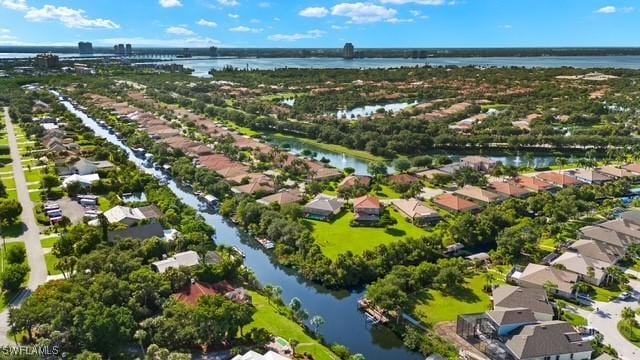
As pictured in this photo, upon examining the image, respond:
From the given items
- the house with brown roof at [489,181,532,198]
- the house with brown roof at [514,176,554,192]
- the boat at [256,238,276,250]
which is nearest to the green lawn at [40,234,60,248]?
the boat at [256,238,276,250]

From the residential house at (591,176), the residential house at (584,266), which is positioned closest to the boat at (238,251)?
A: the residential house at (584,266)

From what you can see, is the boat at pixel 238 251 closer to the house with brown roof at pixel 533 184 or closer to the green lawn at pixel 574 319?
the green lawn at pixel 574 319

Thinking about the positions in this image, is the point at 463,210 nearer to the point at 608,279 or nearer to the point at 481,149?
the point at 608,279

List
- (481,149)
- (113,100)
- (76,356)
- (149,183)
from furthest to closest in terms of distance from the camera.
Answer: (113,100) < (481,149) < (149,183) < (76,356)

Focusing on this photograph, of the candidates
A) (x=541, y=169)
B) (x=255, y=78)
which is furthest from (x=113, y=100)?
(x=541, y=169)

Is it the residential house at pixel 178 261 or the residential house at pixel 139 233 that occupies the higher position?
the residential house at pixel 139 233

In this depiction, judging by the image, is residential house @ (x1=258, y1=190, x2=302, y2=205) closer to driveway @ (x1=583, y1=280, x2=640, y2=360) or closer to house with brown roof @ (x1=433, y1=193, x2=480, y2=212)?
house with brown roof @ (x1=433, y1=193, x2=480, y2=212)

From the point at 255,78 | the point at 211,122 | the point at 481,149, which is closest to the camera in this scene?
the point at 481,149
